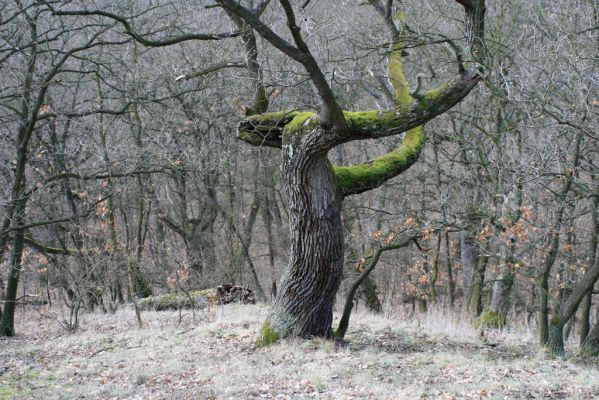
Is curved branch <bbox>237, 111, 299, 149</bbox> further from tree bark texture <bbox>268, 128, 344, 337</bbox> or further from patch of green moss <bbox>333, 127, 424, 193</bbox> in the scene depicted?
patch of green moss <bbox>333, 127, 424, 193</bbox>

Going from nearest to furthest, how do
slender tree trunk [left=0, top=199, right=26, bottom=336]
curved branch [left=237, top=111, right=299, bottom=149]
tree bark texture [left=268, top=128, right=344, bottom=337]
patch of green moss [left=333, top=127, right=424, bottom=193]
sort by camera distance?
tree bark texture [left=268, top=128, right=344, bottom=337], curved branch [left=237, top=111, right=299, bottom=149], patch of green moss [left=333, top=127, right=424, bottom=193], slender tree trunk [left=0, top=199, right=26, bottom=336]

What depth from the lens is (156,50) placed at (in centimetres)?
1777

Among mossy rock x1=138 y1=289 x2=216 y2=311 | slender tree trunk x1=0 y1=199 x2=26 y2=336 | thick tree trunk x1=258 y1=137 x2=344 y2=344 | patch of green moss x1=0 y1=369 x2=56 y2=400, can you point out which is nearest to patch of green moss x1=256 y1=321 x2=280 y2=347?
thick tree trunk x1=258 y1=137 x2=344 y2=344

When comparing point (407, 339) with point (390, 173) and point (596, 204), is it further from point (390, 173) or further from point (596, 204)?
point (596, 204)

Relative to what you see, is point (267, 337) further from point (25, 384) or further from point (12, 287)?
point (12, 287)

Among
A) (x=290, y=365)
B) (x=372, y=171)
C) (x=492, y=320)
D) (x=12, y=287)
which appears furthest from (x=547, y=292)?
(x=12, y=287)

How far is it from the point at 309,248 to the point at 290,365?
1550mm

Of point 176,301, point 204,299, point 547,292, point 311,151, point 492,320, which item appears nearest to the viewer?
point 311,151

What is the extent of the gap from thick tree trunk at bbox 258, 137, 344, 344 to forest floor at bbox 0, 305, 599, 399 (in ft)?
1.14

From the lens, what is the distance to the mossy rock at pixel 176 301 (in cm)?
1347

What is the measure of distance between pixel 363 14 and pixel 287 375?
38.8 ft

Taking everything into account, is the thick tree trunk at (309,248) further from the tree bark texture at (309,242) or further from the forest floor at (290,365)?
the forest floor at (290,365)

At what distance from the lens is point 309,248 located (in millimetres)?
7867

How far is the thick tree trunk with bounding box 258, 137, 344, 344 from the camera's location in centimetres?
777
